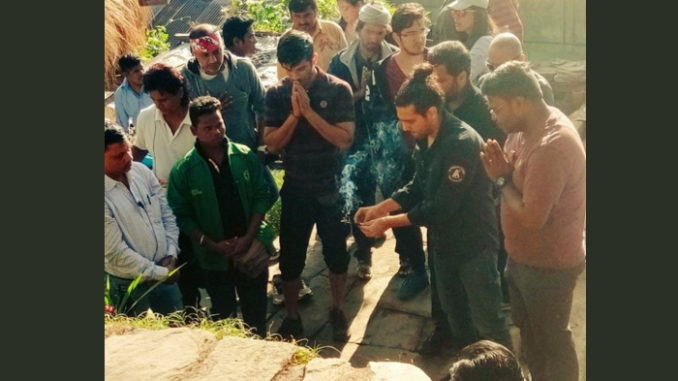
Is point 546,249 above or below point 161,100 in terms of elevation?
below

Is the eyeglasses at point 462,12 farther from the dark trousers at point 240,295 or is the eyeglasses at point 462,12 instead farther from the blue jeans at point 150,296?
the blue jeans at point 150,296

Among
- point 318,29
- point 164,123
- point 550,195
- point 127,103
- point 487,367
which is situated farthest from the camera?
point 318,29

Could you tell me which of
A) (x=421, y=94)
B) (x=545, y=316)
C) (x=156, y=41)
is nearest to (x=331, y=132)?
(x=421, y=94)

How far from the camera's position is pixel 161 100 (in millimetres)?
3891

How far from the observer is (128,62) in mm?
4285

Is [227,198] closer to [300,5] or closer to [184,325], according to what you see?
[184,325]

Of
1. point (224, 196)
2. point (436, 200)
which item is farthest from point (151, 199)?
point (436, 200)

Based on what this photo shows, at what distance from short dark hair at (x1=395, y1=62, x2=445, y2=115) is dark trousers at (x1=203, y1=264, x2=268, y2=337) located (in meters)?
1.15

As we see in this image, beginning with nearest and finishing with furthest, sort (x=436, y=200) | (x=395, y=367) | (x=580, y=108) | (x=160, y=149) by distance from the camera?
(x=395, y=367) → (x=436, y=200) → (x=580, y=108) → (x=160, y=149)

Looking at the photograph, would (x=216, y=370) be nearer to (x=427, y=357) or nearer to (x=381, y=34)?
(x=427, y=357)

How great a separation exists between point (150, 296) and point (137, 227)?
1.11ft

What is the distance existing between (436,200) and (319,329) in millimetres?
1132

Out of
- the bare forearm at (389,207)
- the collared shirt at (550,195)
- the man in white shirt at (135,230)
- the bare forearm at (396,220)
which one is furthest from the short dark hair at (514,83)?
the man in white shirt at (135,230)

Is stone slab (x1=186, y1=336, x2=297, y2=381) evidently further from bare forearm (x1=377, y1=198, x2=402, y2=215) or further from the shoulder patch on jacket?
the shoulder patch on jacket
